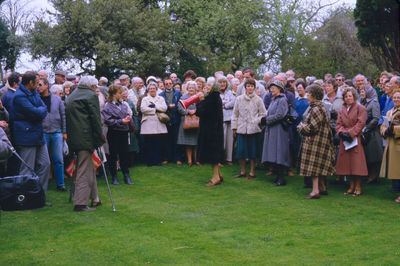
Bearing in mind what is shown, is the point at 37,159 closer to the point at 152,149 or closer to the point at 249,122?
the point at 152,149

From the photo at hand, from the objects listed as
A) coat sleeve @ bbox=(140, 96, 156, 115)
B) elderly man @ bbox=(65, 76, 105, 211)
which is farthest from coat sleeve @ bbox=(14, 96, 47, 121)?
coat sleeve @ bbox=(140, 96, 156, 115)

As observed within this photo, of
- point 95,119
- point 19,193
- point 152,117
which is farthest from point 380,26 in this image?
point 19,193

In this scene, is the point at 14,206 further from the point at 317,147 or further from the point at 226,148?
the point at 226,148

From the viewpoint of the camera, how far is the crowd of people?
7.59 metres

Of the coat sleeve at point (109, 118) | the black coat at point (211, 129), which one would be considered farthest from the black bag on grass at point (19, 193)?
the black coat at point (211, 129)

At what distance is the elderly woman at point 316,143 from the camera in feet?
28.2

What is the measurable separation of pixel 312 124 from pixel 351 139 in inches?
34.5

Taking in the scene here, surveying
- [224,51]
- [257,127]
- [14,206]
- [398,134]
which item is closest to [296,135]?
[257,127]

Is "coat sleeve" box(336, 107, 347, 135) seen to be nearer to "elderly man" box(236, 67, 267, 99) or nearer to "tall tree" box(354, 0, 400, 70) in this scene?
"elderly man" box(236, 67, 267, 99)

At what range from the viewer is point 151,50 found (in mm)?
30609

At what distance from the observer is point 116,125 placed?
9781 mm

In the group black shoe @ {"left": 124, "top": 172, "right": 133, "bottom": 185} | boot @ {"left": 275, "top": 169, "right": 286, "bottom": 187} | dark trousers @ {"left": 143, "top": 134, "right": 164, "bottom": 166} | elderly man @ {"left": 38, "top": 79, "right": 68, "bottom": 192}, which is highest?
elderly man @ {"left": 38, "top": 79, "right": 68, "bottom": 192}

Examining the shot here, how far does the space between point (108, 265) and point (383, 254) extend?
3171 millimetres

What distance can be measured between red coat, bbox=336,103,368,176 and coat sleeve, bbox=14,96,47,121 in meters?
5.57
